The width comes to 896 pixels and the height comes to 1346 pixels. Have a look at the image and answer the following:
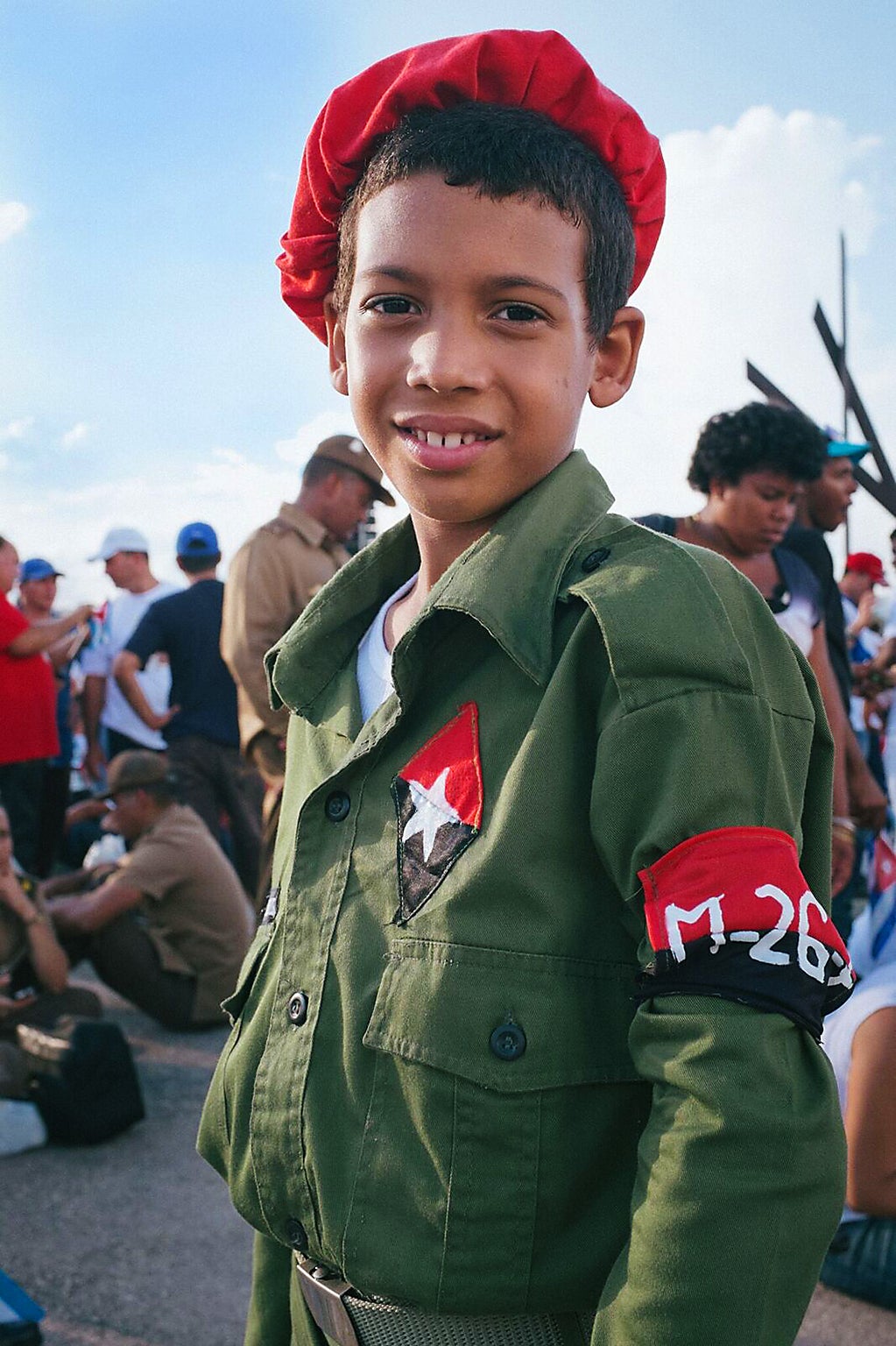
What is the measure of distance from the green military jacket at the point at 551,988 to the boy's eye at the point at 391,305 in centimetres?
22

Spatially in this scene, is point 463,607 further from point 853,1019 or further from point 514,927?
point 853,1019

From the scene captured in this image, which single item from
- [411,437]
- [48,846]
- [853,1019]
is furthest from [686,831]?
[48,846]

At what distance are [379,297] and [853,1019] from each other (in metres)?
2.01

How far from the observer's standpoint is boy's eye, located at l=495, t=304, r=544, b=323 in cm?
114

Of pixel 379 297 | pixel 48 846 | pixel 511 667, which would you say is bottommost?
pixel 48 846

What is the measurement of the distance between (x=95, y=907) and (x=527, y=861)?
12.6 feet

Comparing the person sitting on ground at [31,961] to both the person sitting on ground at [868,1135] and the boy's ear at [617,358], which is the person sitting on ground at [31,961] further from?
the boy's ear at [617,358]

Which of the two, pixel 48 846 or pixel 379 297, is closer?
pixel 379 297

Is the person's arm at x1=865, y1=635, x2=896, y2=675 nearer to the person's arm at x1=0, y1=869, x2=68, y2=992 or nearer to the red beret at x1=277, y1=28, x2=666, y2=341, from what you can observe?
the person's arm at x1=0, y1=869, x2=68, y2=992

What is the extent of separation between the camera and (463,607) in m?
1.06

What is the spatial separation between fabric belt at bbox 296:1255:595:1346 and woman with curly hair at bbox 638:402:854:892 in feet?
8.09

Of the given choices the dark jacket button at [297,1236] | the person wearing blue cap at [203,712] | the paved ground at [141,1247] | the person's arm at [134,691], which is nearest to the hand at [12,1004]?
the paved ground at [141,1247]

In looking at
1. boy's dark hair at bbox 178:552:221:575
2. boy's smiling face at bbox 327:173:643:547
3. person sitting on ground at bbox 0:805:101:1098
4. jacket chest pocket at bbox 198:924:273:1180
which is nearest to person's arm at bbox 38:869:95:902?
person sitting on ground at bbox 0:805:101:1098

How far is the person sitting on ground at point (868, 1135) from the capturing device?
7.96 ft
